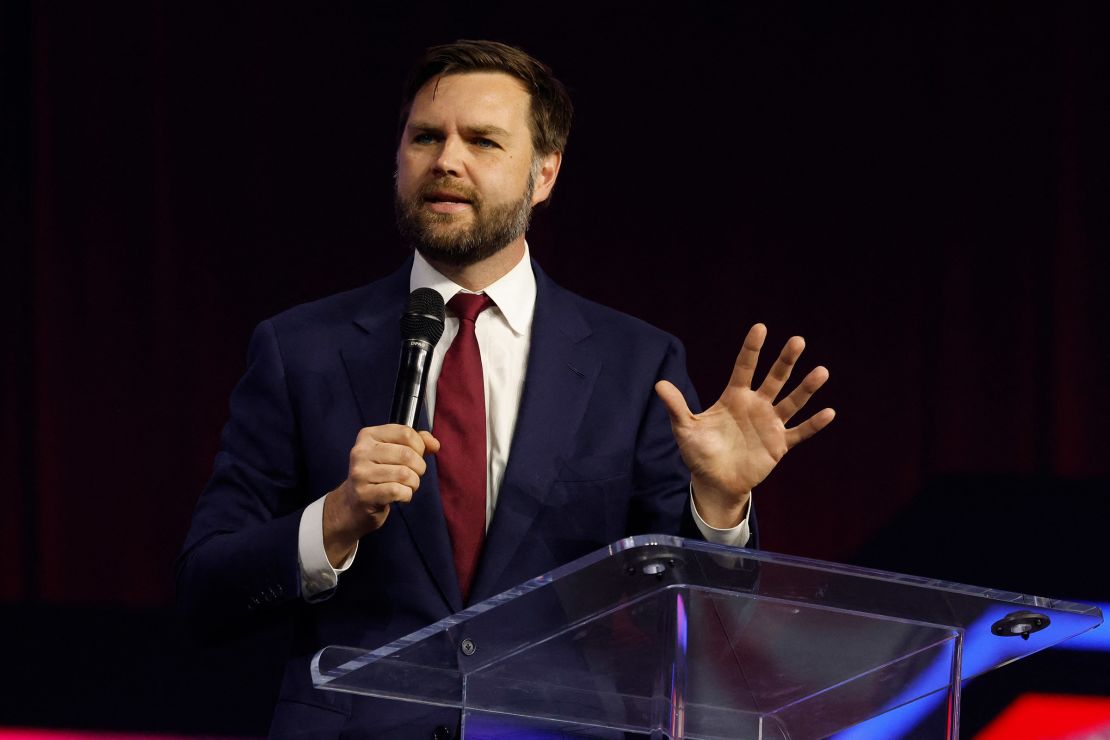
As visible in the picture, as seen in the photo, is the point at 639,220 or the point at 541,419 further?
the point at 639,220

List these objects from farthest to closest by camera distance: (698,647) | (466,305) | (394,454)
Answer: (466,305)
(394,454)
(698,647)

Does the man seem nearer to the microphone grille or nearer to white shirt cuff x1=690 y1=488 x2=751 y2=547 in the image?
white shirt cuff x1=690 y1=488 x2=751 y2=547

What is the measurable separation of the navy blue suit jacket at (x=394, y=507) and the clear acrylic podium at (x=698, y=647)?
0.28 m

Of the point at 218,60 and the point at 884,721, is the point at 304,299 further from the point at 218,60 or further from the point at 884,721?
the point at 884,721

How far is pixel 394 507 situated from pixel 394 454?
11.1 inches

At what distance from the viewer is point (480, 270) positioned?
1.91 metres

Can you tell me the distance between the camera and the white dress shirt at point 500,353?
5.72 feet

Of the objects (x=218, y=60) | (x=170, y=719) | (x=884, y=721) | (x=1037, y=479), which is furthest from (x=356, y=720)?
(x=218, y=60)

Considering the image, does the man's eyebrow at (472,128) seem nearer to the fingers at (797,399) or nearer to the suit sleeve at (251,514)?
the suit sleeve at (251,514)

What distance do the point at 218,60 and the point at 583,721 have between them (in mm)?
3309

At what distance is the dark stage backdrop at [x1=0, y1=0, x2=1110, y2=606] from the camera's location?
4004 millimetres

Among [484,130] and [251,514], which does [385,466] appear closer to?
[251,514]

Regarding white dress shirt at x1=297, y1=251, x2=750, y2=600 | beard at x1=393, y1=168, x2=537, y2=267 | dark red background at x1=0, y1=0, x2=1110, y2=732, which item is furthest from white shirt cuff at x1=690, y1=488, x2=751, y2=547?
dark red background at x1=0, y1=0, x2=1110, y2=732

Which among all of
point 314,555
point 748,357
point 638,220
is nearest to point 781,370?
point 748,357
